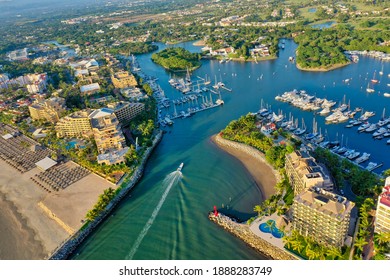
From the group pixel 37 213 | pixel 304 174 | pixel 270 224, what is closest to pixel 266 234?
pixel 270 224

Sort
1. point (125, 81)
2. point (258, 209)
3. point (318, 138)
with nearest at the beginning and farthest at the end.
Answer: point (258, 209), point (318, 138), point (125, 81)

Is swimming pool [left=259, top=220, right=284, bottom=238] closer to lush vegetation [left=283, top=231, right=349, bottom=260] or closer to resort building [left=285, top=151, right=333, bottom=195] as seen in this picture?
lush vegetation [left=283, top=231, right=349, bottom=260]

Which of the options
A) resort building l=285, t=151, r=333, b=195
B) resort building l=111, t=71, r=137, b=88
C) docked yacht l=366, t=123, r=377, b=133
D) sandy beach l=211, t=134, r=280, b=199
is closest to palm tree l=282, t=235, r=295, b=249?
resort building l=285, t=151, r=333, b=195

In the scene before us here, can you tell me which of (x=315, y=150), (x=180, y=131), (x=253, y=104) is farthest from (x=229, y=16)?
(x=315, y=150)

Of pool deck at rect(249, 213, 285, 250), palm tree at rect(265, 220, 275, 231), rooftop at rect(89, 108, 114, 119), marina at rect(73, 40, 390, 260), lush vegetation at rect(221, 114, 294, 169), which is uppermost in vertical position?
rooftop at rect(89, 108, 114, 119)

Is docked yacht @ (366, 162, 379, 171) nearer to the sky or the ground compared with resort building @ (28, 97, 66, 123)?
nearer to the ground

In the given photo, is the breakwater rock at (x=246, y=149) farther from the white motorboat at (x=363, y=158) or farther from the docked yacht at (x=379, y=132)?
the docked yacht at (x=379, y=132)

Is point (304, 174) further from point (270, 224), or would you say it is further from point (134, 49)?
point (134, 49)
